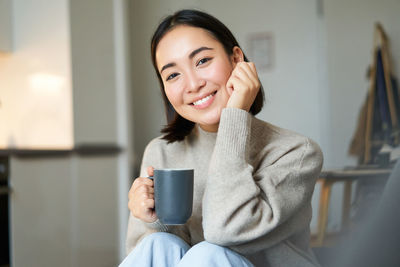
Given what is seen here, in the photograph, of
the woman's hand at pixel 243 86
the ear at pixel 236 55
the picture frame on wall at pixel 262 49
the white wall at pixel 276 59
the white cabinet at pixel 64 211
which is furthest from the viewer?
the picture frame on wall at pixel 262 49

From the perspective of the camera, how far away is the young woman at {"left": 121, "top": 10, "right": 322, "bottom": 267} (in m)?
0.77

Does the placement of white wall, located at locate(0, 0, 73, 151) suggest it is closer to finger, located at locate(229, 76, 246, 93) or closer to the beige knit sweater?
the beige knit sweater

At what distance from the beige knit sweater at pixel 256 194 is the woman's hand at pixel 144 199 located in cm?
10

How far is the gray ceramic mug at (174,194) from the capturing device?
0.73 m

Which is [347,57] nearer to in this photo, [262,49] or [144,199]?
[262,49]

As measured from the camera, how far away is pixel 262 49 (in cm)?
365

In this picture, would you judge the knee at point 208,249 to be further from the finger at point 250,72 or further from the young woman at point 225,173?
the finger at point 250,72

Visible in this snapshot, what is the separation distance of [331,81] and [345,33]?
0.40m

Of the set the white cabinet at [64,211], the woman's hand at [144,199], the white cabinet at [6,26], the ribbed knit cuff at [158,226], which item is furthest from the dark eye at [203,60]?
the white cabinet at [6,26]

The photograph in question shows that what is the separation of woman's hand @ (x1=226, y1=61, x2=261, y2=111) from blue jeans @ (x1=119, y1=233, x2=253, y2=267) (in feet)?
0.90

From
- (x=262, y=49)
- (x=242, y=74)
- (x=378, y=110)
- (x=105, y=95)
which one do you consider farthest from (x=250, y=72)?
(x=262, y=49)

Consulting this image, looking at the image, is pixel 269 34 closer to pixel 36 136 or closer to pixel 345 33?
pixel 345 33

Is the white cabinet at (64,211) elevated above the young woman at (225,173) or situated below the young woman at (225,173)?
below

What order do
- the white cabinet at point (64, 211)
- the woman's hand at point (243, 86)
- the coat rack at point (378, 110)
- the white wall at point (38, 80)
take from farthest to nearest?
the coat rack at point (378, 110), the white wall at point (38, 80), the white cabinet at point (64, 211), the woman's hand at point (243, 86)
